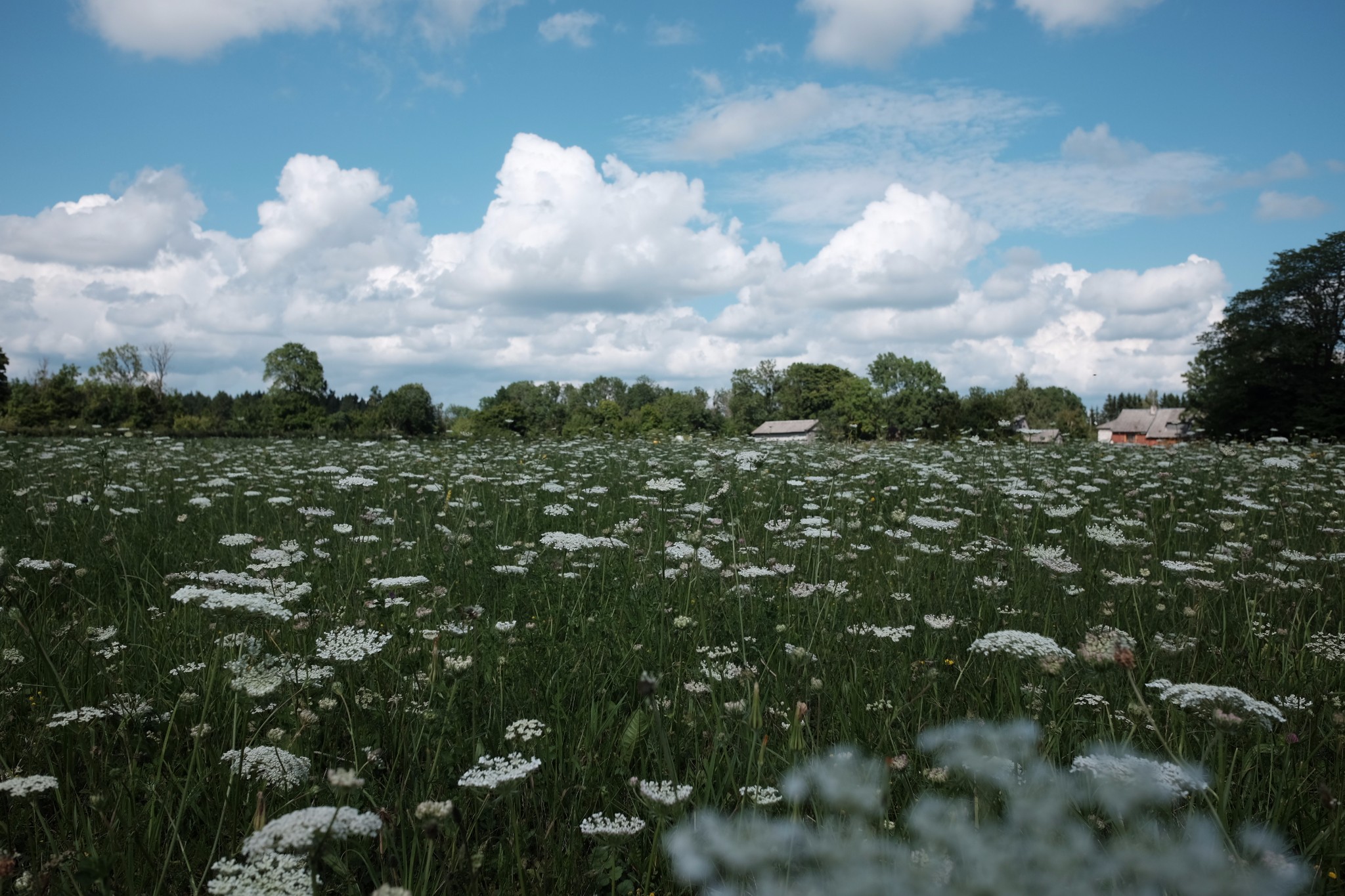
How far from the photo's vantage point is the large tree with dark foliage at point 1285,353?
40875 mm

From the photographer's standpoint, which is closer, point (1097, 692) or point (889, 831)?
point (889, 831)

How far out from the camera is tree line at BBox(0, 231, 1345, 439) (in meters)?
41.6

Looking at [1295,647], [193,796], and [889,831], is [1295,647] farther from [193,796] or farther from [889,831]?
[193,796]

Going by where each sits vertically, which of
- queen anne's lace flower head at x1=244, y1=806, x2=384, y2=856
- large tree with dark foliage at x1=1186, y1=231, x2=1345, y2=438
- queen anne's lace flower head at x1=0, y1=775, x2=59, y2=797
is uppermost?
large tree with dark foliage at x1=1186, y1=231, x2=1345, y2=438

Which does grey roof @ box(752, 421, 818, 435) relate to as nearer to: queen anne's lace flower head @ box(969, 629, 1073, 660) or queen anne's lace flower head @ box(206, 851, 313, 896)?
queen anne's lace flower head @ box(969, 629, 1073, 660)

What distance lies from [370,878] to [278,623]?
1.90 m

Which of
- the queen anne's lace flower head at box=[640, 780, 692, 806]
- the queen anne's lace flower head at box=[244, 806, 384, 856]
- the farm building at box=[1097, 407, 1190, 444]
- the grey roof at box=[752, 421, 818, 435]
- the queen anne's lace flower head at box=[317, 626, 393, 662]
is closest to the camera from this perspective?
the queen anne's lace flower head at box=[244, 806, 384, 856]

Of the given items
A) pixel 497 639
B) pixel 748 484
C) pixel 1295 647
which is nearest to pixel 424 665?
pixel 497 639

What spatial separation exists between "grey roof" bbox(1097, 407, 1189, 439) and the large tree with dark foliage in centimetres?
6687

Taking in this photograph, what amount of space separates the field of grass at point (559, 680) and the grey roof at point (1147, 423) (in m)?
Result: 121

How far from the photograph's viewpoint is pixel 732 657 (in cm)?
333

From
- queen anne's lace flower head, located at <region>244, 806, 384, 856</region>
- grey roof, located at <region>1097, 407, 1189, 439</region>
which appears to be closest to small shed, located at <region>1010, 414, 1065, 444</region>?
queen anne's lace flower head, located at <region>244, 806, 384, 856</region>

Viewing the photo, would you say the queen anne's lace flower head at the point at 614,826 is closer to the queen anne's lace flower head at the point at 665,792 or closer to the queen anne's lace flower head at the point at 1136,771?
the queen anne's lace flower head at the point at 665,792

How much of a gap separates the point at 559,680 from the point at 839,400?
112 meters
